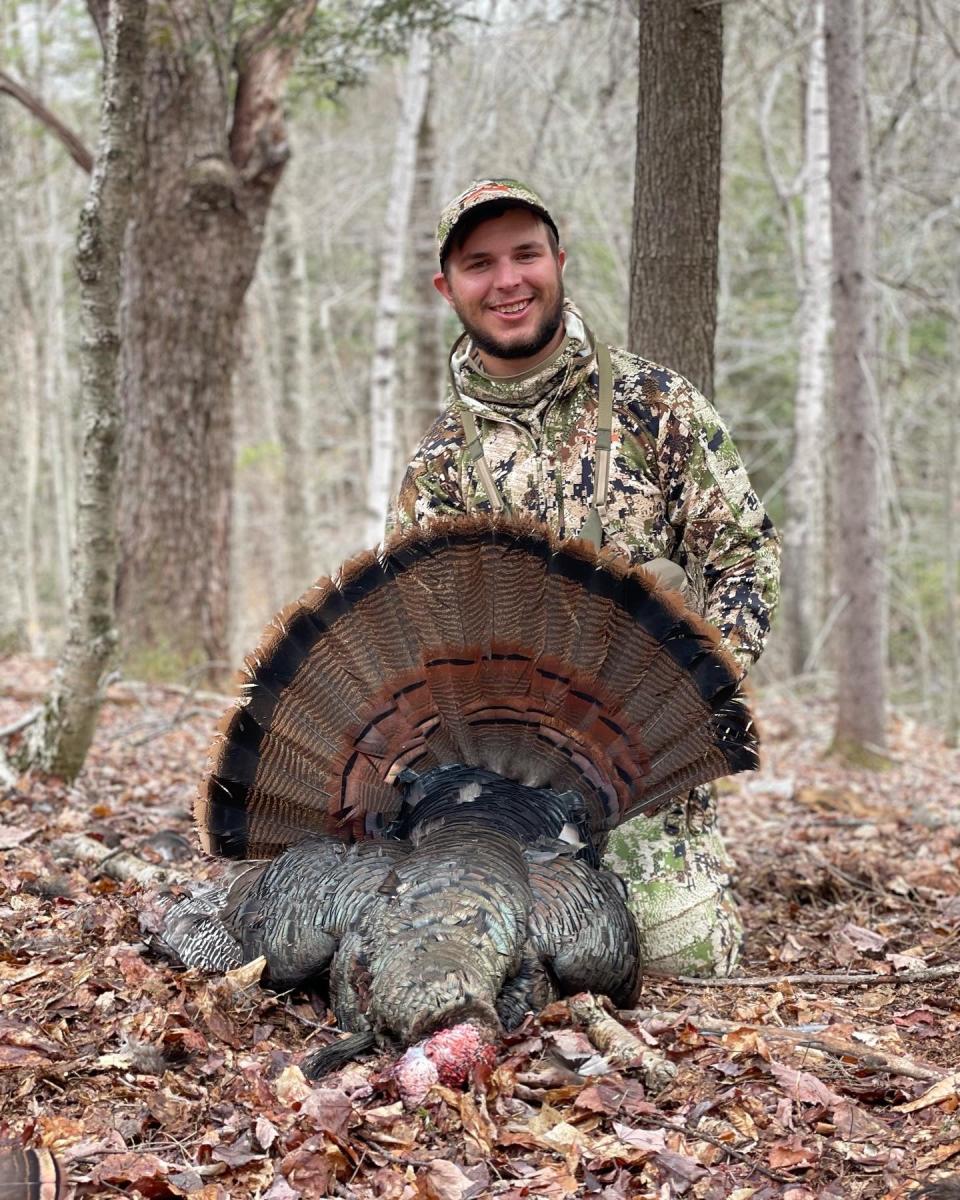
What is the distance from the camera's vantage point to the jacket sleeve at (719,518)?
13.1 ft

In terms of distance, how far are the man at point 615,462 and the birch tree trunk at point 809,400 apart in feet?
34.3

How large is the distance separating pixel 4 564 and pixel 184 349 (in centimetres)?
483

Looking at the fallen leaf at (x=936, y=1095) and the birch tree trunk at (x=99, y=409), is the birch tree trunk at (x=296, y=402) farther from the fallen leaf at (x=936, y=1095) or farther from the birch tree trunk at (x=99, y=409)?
the fallen leaf at (x=936, y=1095)

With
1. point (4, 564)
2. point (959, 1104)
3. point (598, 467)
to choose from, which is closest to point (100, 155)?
point (598, 467)

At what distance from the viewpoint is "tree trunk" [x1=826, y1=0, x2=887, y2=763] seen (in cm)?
907

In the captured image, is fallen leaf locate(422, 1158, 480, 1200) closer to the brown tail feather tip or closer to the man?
the brown tail feather tip

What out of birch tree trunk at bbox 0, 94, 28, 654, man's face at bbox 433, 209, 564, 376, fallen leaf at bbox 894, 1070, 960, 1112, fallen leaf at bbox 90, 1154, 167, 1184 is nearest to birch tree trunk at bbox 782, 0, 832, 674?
birch tree trunk at bbox 0, 94, 28, 654

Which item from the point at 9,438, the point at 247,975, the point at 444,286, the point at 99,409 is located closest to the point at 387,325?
the point at 9,438

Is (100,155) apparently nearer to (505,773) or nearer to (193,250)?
(505,773)

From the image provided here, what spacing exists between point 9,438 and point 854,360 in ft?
28.2

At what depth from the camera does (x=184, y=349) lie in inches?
351

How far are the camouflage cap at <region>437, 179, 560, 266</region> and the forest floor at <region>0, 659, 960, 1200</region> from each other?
242cm

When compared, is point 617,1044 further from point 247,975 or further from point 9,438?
point 9,438

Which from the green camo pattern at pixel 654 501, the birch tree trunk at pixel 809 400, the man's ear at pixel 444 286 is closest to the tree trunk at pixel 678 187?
the green camo pattern at pixel 654 501
